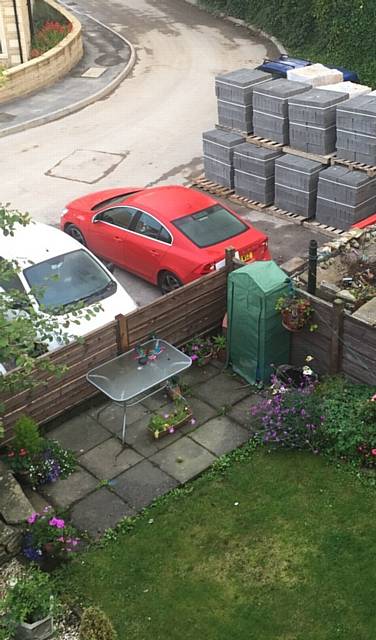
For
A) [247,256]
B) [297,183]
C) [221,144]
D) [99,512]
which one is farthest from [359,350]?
[221,144]

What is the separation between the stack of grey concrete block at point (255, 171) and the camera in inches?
594

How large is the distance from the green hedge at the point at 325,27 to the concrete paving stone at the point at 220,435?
1647 cm

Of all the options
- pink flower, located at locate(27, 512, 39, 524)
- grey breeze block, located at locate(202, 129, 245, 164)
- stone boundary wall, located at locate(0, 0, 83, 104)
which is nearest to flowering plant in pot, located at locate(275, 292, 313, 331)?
pink flower, located at locate(27, 512, 39, 524)

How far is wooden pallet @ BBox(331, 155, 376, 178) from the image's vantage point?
45.8 feet

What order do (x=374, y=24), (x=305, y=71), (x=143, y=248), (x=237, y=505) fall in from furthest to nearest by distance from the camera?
(x=374, y=24) → (x=305, y=71) → (x=143, y=248) → (x=237, y=505)

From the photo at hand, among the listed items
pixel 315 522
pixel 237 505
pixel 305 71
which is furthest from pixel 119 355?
pixel 305 71

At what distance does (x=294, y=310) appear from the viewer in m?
9.53

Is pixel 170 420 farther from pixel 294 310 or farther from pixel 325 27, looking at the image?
pixel 325 27

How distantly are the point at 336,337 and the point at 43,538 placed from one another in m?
4.29

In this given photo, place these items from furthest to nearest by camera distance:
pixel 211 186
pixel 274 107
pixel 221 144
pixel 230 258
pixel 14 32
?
pixel 14 32
pixel 211 186
pixel 221 144
pixel 274 107
pixel 230 258

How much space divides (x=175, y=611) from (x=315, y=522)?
1.82 m

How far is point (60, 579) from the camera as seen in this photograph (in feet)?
24.7

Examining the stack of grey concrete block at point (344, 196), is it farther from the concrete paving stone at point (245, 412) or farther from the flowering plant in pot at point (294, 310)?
the concrete paving stone at point (245, 412)

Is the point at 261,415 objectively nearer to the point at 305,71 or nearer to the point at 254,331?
the point at 254,331
